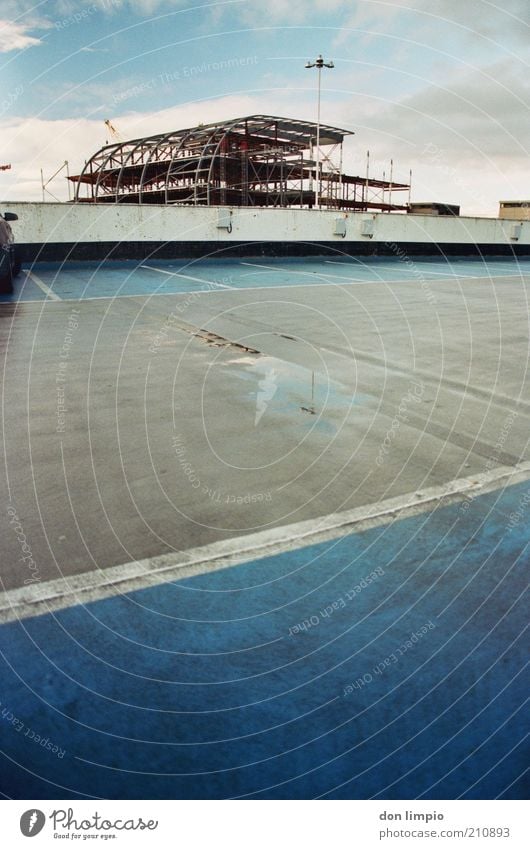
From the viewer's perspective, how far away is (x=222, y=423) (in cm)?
499

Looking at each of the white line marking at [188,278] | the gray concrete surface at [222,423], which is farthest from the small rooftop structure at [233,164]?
the gray concrete surface at [222,423]

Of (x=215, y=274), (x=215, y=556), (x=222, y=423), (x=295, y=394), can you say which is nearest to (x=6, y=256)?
(x=215, y=274)

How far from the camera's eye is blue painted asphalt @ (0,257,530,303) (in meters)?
13.0

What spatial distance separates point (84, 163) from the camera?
1857 inches

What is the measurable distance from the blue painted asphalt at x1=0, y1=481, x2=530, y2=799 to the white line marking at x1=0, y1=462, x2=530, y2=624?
0.08 m

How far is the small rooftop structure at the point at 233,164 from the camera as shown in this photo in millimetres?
29891

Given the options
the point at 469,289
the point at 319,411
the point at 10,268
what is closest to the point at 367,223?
the point at 469,289

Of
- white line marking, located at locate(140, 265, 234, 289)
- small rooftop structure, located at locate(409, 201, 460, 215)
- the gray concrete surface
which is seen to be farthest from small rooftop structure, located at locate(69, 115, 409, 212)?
the gray concrete surface

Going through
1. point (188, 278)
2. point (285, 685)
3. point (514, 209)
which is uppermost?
point (514, 209)

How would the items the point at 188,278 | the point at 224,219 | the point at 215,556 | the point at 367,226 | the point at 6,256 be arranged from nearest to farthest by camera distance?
the point at 215,556 → the point at 6,256 → the point at 188,278 → the point at 224,219 → the point at 367,226

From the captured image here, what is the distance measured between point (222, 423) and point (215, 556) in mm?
1952

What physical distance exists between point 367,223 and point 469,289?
8958mm

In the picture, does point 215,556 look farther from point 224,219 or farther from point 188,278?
point 224,219

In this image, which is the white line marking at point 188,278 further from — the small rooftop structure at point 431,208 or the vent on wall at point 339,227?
the small rooftop structure at point 431,208
